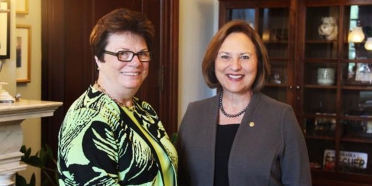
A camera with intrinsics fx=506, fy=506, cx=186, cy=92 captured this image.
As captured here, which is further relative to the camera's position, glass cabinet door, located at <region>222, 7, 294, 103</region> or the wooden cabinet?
glass cabinet door, located at <region>222, 7, 294, 103</region>

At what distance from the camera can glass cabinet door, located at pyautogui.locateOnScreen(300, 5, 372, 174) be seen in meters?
3.87

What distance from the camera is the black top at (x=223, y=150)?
66.1 inches

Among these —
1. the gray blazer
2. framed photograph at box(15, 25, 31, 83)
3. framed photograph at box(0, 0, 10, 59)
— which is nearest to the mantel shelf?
framed photograph at box(0, 0, 10, 59)

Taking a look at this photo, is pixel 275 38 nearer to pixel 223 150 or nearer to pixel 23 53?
pixel 23 53

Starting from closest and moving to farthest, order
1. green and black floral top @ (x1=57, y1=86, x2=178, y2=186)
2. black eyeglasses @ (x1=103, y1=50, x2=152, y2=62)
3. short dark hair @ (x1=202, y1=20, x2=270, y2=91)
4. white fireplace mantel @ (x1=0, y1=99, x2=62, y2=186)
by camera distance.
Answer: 1. green and black floral top @ (x1=57, y1=86, x2=178, y2=186)
2. black eyeglasses @ (x1=103, y1=50, x2=152, y2=62)
3. short dark hair @ (x1=202, y1=20, x2=270, y2=91)
4. white fireplace mantel @ (x1=0, y1=99, x2=62, y2=186)

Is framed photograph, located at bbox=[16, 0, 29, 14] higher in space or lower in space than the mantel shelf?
higher

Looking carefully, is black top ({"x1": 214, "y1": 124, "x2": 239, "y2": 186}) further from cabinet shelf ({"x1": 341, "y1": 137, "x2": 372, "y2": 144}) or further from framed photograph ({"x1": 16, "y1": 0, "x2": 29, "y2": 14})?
cabinet shelf ({"x1": 341, "y1": 137, "x2": 372, "y2": 144})

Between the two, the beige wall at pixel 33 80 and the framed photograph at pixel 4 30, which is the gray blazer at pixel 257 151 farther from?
the beige wall at pixel 33 80

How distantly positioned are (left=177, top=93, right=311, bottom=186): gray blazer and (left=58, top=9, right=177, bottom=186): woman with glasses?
0.65ft

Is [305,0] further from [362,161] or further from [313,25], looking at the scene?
[362,161]

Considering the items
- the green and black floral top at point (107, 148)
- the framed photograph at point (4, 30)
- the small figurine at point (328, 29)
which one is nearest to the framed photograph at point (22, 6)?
the framed photograph at point (4, 30)

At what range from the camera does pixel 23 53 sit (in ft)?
8.33

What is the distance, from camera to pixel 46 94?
2.67m

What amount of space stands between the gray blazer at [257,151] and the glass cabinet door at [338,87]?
91.0 inches
